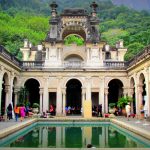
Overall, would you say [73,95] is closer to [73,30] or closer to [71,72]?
[71,72]

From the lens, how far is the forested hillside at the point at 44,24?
54969 mm

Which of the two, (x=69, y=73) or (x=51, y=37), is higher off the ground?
(x=51, y=37)

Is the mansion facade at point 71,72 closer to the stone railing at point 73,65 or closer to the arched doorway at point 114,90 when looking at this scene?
the stone railing at point 73,65

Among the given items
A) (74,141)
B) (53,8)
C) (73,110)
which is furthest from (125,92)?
(74,141)

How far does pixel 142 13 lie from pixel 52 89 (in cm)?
6420

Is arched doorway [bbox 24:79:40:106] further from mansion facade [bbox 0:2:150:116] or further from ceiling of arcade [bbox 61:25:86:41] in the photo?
ceiling of arcade [bbox 61:25:86:41]

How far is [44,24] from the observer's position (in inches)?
2960

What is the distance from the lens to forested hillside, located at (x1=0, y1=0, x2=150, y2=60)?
55.0m

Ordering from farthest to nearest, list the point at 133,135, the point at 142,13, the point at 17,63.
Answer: the point at 142,13
the point at 17,63
the point at 133,135

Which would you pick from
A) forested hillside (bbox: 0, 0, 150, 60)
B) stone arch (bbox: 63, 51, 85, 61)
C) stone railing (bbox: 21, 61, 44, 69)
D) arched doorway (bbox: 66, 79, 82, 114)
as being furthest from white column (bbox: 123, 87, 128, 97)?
forested hillside (bbox: 0, 0, 150, 60)

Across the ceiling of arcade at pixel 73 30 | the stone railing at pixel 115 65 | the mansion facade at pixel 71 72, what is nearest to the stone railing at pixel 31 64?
the mansion facade at pixel 71 72

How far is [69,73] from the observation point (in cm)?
2631

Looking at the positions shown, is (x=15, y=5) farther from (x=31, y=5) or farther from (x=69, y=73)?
(x=69, y=73)

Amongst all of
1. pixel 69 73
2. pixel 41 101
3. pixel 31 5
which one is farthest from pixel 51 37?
pixel 31 5
